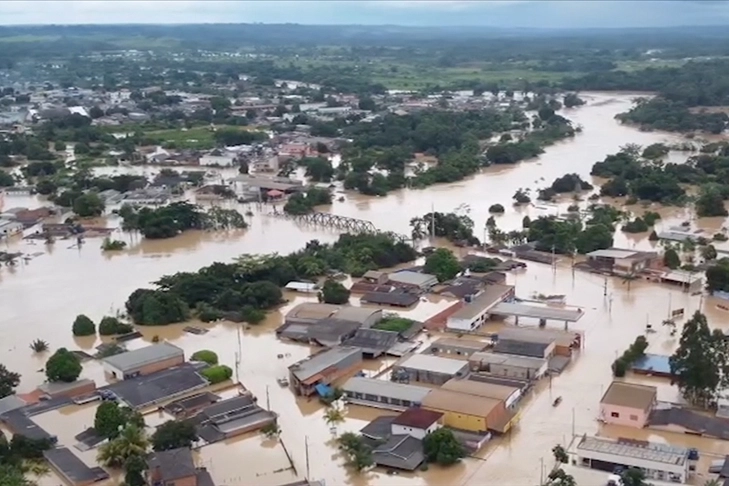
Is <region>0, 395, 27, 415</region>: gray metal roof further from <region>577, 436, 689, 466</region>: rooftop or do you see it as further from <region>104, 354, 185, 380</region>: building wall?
<region>577, 436, 689, 466</region>: rooftop

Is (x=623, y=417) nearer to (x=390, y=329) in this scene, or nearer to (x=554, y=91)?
(x=390, y=329)

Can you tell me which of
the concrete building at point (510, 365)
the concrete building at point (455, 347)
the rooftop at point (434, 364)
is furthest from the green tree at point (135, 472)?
the concrete building at point (455, 347)

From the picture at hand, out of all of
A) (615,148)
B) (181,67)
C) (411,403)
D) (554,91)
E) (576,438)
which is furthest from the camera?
(181,67)

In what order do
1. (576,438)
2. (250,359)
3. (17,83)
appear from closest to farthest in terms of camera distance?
(576,438)
(250,359)
(17,83)

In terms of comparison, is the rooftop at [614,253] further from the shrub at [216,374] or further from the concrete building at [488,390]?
the shrub at [216,374]

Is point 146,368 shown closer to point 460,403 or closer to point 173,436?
point 173,436

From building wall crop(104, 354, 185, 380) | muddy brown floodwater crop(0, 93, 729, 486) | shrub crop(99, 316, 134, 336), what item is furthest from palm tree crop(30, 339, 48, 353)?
building wall crop(104, 354, 185, 380)

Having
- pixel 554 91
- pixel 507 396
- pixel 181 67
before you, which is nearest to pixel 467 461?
pixel 507 396

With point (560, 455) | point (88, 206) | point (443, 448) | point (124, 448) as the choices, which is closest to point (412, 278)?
point (443, 448)
